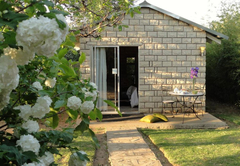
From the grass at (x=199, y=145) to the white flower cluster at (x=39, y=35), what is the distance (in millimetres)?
3635

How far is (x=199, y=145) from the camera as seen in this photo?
517 centimetres

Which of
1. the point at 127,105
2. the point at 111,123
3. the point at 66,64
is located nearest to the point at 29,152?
the point at 66,64

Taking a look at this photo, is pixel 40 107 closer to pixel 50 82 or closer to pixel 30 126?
pixel 30 126

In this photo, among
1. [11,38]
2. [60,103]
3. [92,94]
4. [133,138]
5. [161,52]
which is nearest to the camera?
[11,38]

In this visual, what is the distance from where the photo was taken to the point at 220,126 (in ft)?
22.5

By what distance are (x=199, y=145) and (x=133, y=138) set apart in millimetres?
1266

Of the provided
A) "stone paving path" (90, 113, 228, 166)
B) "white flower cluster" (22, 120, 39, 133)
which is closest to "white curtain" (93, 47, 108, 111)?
"stone paving path" (90, 113, 228, 166)

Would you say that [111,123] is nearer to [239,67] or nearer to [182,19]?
[182,19]

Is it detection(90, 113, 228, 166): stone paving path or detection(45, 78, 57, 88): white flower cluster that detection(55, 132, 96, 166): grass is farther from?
detection(45, 78, 57, 88): white flower cluster

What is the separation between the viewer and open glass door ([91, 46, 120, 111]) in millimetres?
7812

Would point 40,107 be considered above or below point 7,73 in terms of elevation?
below

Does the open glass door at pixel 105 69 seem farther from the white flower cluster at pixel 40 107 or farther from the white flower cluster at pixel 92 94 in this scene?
the white flower cluster at pixel 40 107

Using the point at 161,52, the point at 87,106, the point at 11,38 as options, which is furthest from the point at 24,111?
the point at 161,52

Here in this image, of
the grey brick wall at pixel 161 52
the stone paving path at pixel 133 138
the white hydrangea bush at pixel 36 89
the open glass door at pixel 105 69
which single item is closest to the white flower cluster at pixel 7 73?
the white hydrangea bush at pixel 36 89
